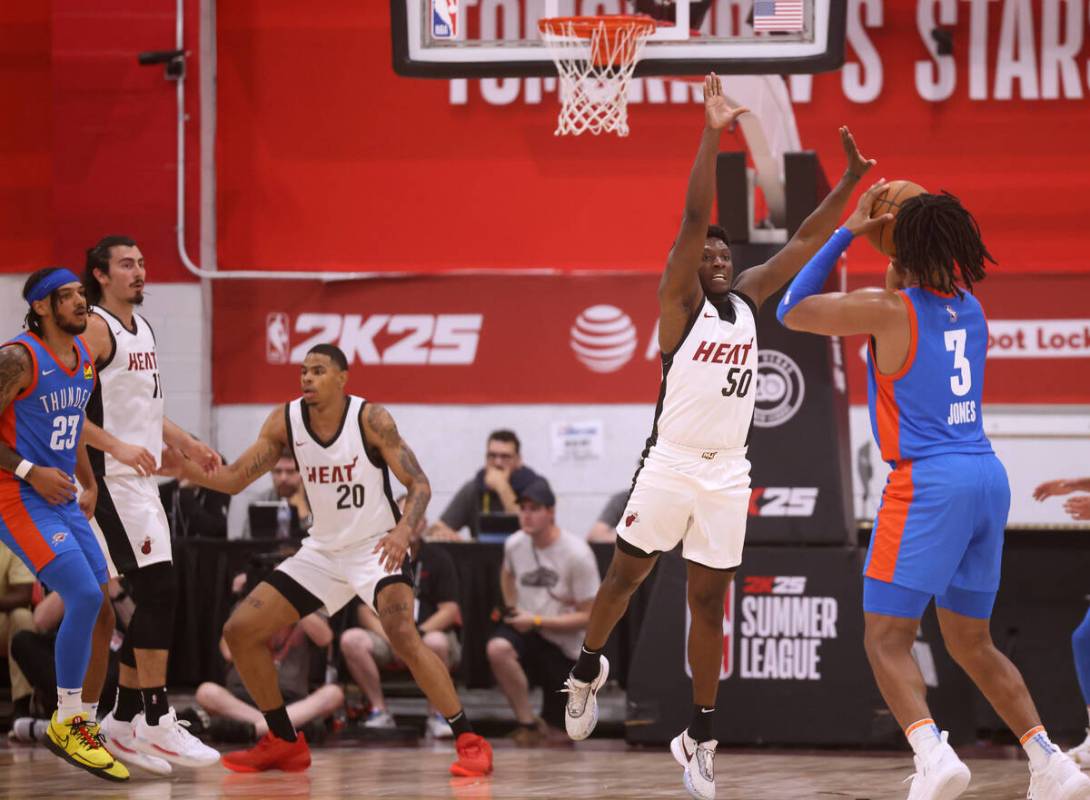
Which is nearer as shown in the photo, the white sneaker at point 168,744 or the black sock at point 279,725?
the white sneaker at point 168,744

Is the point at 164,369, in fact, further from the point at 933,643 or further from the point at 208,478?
the point at 933,643

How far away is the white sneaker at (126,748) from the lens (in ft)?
24.2

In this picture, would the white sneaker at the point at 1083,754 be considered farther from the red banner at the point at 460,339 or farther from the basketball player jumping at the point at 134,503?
the red banner at the point at 460,339

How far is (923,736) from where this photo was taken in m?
5.10

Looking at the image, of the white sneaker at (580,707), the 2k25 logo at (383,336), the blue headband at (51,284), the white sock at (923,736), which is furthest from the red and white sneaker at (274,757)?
the 2k25 logo at (383,336)

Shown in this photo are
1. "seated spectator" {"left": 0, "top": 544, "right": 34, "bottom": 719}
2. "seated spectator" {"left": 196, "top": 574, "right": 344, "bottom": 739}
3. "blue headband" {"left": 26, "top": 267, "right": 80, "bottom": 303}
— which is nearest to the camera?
"blue headband" {"left": 26, "top": 267, "right": 80, "bottom": 303}

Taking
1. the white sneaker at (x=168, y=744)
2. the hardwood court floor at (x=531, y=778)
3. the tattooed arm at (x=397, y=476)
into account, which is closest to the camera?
the hardwood court floor at (x=531, y=778)

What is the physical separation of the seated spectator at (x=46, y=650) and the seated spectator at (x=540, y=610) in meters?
2.32

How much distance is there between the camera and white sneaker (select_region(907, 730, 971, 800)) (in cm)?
499

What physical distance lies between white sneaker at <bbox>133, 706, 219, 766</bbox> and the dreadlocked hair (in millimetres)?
4169

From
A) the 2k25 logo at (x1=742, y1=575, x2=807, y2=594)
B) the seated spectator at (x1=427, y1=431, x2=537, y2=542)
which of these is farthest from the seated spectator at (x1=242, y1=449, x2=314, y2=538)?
the 2k25 logo at (x1=742, y1=575, x2=807, y2=594)

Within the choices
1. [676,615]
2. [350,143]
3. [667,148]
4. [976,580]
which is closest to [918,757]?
[976,580]

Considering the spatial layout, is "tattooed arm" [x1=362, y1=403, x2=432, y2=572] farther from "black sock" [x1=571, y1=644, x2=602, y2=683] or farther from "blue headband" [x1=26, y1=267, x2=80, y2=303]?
"blue headband" [x1=26, y1=267, x2=80, y2=303]

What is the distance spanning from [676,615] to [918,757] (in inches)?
140
